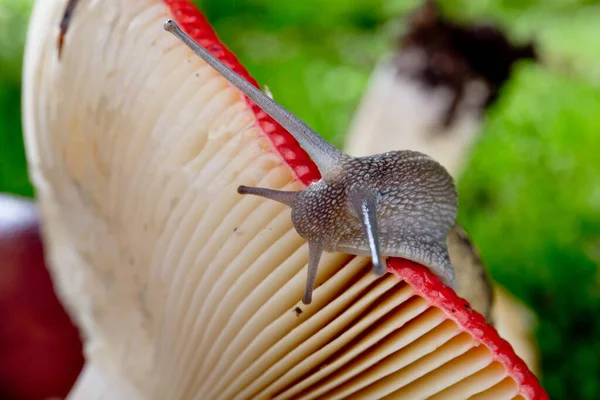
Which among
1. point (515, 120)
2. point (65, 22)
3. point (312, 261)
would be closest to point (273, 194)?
point (312, 261)

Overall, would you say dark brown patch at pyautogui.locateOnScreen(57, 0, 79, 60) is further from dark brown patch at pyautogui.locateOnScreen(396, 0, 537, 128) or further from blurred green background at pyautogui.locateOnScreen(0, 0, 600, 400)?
dark brown patch at pyautogui.locateOnScreen(396, 0, 537, 128)

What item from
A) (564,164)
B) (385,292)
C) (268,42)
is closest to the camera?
(385,292)

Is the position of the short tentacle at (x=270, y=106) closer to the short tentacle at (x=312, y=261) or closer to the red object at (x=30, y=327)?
the short tentacle at (x=312, y=261)

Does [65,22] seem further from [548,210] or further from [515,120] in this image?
[515,120]

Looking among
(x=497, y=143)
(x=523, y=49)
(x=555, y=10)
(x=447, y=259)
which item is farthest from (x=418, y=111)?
(x=555, y=10)

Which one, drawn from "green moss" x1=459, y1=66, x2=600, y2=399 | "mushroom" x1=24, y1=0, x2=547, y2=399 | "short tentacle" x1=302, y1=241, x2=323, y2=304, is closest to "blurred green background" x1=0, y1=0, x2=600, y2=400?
"green moss" x1=459, y1=66, x2=600, y2=399

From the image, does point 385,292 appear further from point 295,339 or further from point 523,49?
point 523,49
